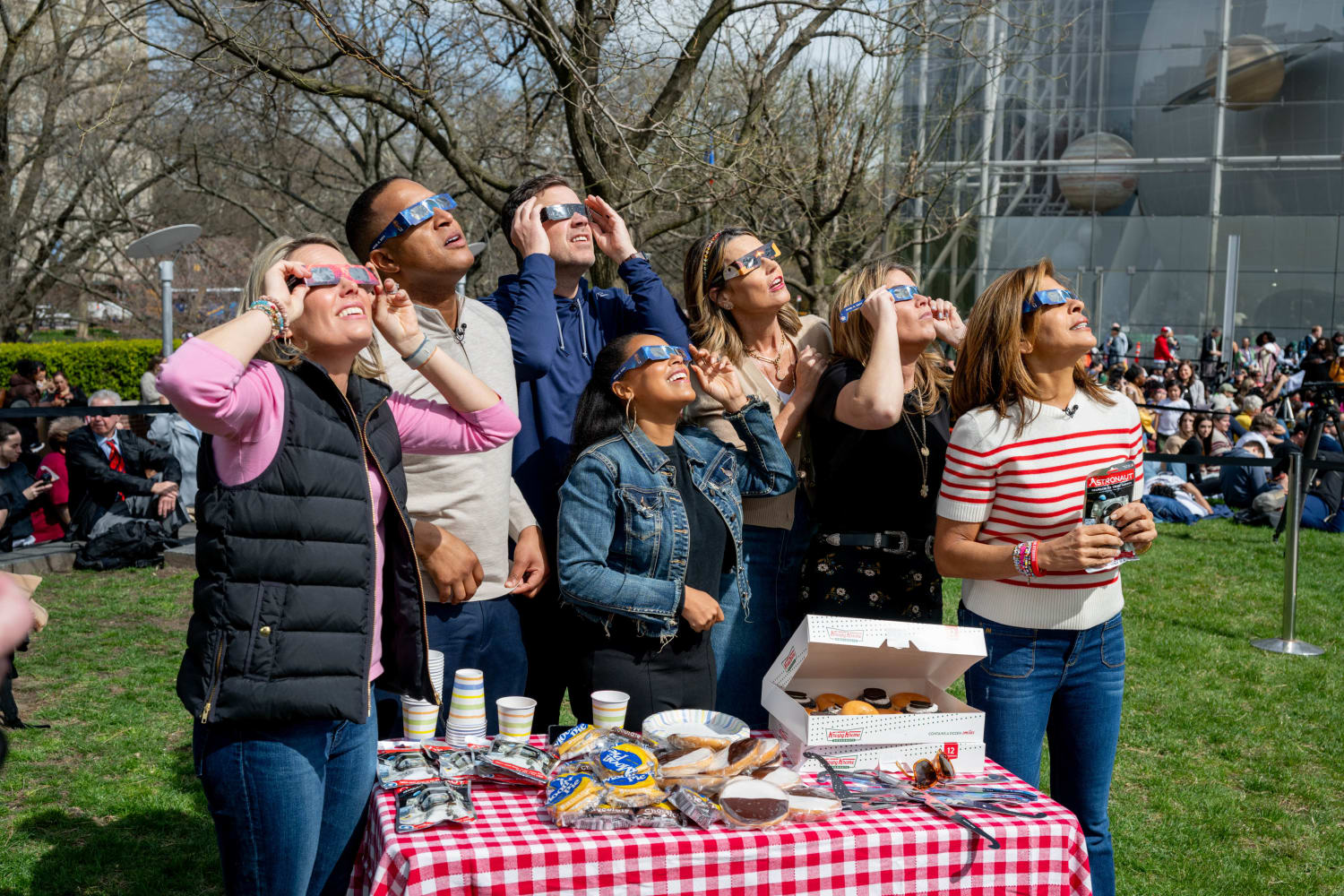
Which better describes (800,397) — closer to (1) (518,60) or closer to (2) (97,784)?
(2) (97,784)

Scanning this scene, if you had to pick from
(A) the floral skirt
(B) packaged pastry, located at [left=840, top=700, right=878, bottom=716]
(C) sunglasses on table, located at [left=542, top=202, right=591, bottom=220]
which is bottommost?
(B) packaged pastry, located at [left=840, top=700, right=878, bottom=716]

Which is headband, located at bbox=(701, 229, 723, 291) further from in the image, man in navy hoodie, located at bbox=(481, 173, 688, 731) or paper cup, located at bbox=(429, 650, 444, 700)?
paper cup, located at bbox=(429, 650, 444, 700)

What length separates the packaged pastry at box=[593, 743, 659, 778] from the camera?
8.07 feet

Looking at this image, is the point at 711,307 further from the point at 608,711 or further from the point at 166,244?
the point at 166,244

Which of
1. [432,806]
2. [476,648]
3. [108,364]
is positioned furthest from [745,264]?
[108,364]

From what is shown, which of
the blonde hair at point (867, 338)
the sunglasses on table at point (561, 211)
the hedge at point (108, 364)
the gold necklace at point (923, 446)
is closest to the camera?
the gold necklace at point (923, 446)

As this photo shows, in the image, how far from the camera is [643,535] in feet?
10.1

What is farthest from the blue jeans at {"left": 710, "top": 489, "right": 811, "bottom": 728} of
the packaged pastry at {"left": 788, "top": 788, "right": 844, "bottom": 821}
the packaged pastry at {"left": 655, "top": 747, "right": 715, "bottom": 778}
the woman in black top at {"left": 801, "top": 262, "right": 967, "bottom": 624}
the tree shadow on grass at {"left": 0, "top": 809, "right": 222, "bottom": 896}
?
the tree shadow on grass at {"left": 0, "top": 809, "right": 222, "bottom": 896}

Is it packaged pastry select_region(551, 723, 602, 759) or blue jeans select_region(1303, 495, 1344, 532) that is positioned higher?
packaged pastry select_region(551, 723, 602, 759)

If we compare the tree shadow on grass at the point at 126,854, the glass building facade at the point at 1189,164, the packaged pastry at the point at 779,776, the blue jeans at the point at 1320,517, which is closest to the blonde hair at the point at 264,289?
the packaged pastry at the point at 779,776

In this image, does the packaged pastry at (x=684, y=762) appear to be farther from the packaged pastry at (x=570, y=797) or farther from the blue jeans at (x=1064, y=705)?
the blue jeans at (x=1064, y=705)

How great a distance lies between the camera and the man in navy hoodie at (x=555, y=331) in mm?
3559

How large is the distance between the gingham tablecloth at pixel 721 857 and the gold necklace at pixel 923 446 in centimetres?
117

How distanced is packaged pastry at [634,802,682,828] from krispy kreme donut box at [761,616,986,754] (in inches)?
16.4
